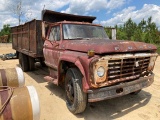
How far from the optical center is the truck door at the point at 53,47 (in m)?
5.20

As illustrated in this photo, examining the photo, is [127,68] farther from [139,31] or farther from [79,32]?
[139,31]

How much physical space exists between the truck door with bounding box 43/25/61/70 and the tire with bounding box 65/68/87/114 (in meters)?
1.08

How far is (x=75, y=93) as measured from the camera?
3.94m

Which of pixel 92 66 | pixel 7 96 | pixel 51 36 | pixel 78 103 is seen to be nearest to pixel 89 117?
pixel 78 103

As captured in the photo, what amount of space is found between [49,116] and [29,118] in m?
1.53

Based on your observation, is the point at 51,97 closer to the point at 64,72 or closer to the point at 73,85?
the point at 64,72

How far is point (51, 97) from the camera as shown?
5.23 metres

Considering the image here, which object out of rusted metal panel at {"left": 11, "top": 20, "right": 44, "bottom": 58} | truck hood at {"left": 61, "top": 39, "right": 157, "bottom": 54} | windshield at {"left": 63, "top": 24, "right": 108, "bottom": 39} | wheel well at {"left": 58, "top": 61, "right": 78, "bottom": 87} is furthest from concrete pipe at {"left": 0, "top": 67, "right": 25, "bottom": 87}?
rusted metal panel at {"left": 11, "top": 20, "right": 44, "bottom": 58}

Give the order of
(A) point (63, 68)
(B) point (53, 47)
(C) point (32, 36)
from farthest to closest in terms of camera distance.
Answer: (C) point (32, 36) → (B) point (53, 47) → (A) point (63, 68)

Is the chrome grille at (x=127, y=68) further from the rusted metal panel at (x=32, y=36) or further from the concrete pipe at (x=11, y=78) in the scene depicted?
the rusted metal panel at (x=32, y=36)

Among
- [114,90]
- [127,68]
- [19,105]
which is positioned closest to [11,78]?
[19,105]

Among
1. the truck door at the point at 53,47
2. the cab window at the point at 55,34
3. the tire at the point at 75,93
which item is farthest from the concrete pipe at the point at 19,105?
the cab window at the point at 55,34

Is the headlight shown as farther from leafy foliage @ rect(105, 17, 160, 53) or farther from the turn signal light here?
leafy foliage @ rect(105, 17, 160, 53)

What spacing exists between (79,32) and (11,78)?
2272 millimetres
